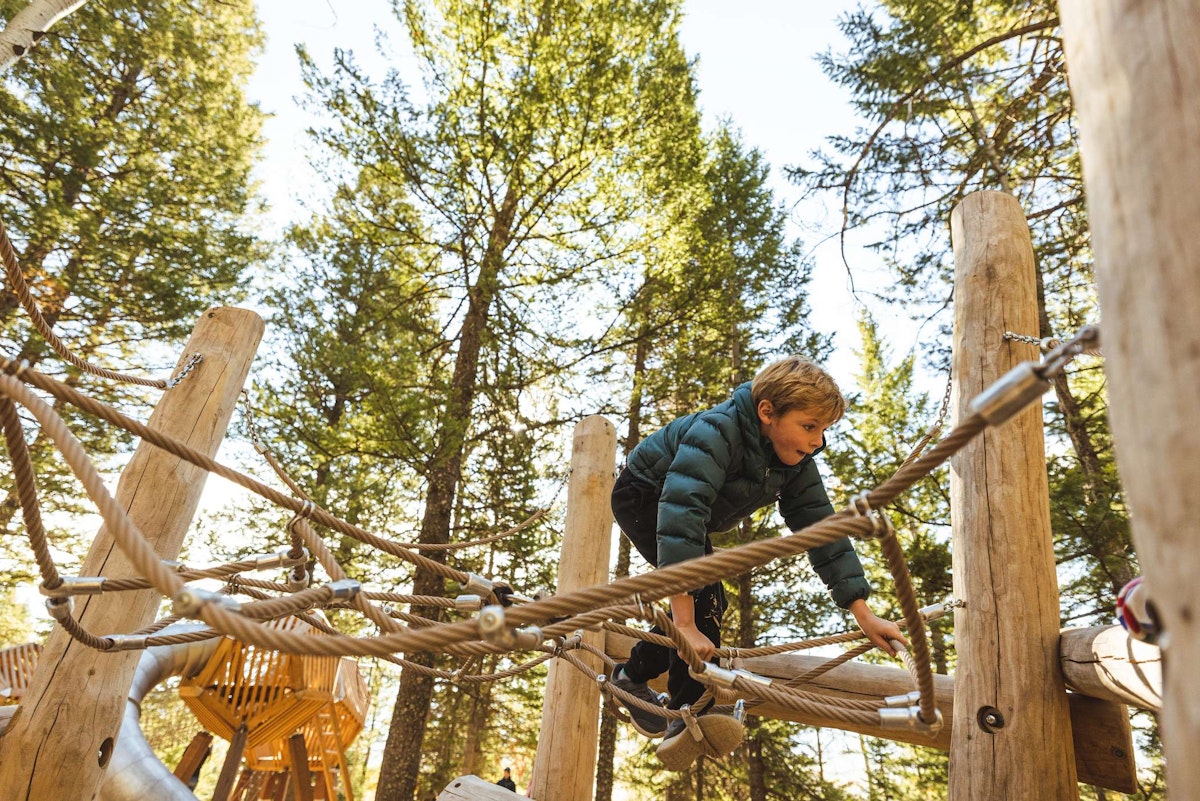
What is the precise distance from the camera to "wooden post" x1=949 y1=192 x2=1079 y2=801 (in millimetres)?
2006

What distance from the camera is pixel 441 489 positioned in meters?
7.24

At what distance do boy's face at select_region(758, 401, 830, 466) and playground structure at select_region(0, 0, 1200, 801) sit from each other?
48cm

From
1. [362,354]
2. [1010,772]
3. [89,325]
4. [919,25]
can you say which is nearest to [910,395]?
[919,25]

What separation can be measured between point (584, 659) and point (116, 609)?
7.28 feet

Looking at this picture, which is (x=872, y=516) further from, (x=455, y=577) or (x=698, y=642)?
(x=455, y=577)

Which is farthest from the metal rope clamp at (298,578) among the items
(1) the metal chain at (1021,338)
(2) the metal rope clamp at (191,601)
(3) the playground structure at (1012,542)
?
(1) the metal chain at (1021,338)

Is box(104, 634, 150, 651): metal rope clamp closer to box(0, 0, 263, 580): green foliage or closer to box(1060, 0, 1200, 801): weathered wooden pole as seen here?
box(1060, 0, 1200, 801): weathered wooden pole

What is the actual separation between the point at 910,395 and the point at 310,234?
10232 millimetres

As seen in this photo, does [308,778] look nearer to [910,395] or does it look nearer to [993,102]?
[993,102]

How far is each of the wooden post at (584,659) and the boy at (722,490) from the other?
58cm

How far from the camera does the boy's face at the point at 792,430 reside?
2559 mm

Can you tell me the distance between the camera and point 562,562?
3.88 metres

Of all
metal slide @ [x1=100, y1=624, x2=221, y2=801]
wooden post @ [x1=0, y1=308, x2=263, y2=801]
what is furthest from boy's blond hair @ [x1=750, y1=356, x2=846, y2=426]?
metal slide @ [x1=100, y1=624, x2=221, y2=801]

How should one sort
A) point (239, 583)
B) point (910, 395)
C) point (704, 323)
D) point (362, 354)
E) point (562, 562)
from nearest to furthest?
point (239, 583)
point (562, 562)
point (362, 354)
point (704, 323)
point (910, 395)
